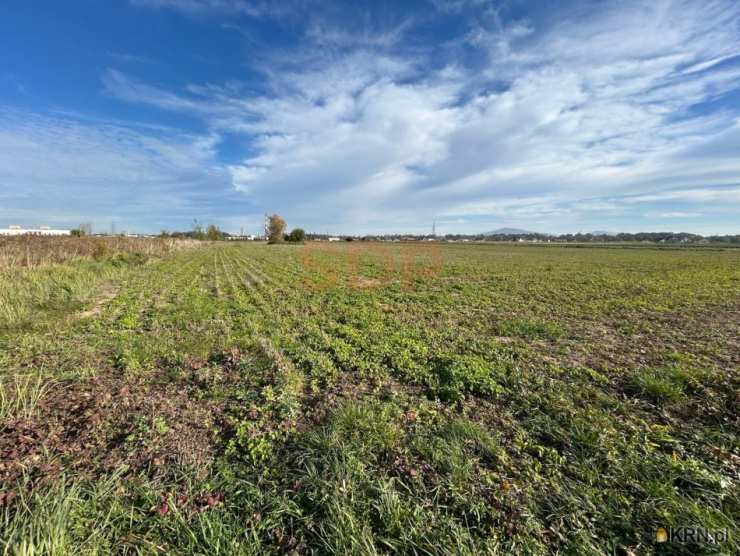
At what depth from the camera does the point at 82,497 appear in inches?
105

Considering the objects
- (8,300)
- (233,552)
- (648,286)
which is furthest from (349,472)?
(648,286)

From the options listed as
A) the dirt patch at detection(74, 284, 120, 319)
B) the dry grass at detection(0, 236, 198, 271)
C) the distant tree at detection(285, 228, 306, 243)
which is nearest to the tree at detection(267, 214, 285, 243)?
the distant tree at detection(285, 228, 306, 243)

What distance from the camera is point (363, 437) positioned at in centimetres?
358

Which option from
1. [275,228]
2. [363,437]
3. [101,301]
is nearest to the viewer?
[363,437]

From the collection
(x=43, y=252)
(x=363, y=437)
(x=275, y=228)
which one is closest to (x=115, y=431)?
(x=363, y=437)

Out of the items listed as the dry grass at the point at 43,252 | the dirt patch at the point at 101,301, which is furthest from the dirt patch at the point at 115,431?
the dry grass at the point at 43,252

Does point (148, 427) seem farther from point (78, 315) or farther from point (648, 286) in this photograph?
point (648, 286)

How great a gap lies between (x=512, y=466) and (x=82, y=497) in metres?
4.35

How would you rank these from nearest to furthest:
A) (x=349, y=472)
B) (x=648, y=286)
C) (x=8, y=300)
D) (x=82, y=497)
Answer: (x=82, y=497)
(x=349, y=472)
(x=8, y=300)
(x=648, y=286)

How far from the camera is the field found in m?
2.43

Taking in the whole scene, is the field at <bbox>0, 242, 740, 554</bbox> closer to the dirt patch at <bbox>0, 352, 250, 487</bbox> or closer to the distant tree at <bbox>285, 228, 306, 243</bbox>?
the dirt patch at <bbox>0, 352, 250, 487</bbox>

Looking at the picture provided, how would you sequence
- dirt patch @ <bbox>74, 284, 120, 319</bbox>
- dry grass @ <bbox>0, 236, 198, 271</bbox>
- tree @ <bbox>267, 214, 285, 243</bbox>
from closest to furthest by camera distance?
1. dirt patch @ <bbox>74, 284, 120, 319</bbox>
2. dry grass @ <bbox>0, 236, 198, 271</bbox>
3. tree @ <bbox>267, 214, 285, 243</bbox>

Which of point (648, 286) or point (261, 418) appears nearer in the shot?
point (261, 418)

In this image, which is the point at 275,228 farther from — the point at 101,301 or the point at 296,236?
the point at 101,301
